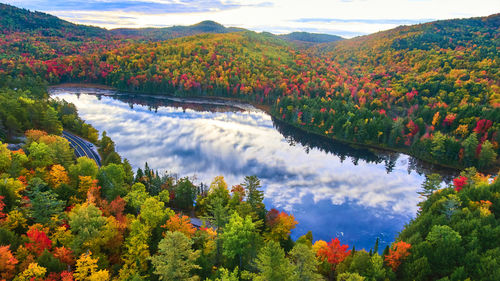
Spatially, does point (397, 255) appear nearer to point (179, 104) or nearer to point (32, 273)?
point (32, 273)

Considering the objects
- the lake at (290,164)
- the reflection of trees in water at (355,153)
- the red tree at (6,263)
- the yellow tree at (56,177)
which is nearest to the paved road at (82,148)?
the lake at (290,164)

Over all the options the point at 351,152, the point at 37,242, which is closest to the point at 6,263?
the point at 37,242

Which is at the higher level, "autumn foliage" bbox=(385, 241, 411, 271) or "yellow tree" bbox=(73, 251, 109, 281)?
"yellow tree" bbox=(73, 251, 109, 281)

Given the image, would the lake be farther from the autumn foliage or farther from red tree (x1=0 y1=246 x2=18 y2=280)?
red tree (x1=0 y1=246 x2=18 y2=280)

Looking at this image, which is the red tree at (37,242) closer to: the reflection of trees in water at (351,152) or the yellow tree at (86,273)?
the yellow tree at (86,273)

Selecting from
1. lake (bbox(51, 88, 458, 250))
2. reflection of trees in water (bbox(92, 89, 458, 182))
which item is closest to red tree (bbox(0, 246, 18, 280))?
lake (bbox(51, 88, 458, 250))

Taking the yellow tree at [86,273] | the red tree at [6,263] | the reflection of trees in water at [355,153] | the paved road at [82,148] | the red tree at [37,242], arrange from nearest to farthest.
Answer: the red tree at [6,263] → the yellow tree at [86,273] → the red tree at [37,242] → the paved road at [82,148] → the reflection of trees in water at [355,153]
